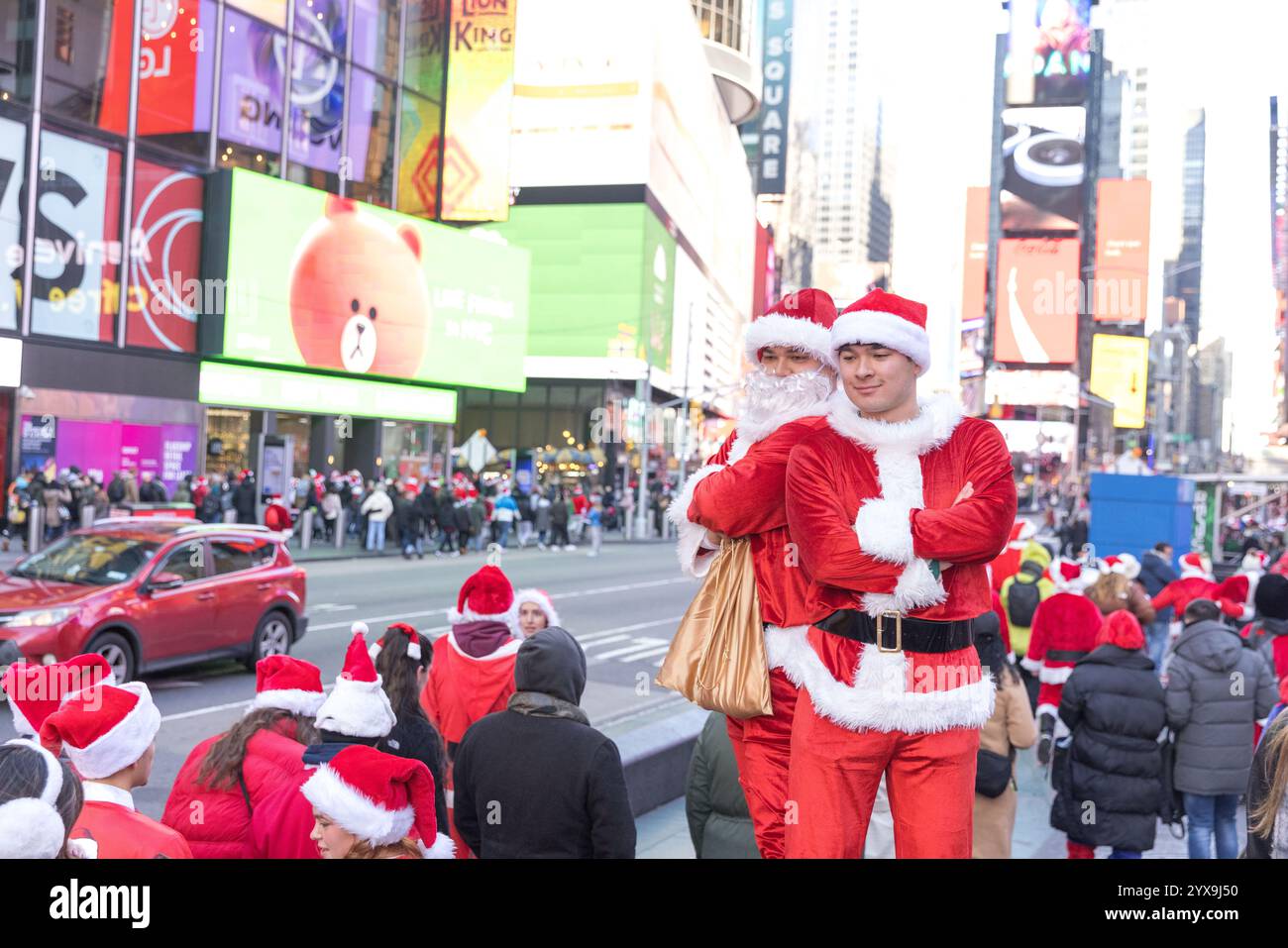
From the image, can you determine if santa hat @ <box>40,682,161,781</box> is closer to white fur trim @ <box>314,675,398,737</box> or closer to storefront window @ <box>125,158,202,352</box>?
white fur trim @ <box>314,675,398,737</box>

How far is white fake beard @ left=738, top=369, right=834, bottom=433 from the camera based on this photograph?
349 cm

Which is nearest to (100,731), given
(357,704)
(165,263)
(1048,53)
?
(357,704)

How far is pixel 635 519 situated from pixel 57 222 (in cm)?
2207

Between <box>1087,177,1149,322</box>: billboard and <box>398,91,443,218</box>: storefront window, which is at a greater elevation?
<box>1087,177,1149,322</box>: billboard

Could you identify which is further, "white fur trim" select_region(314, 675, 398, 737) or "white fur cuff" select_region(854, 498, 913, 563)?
"white fur trim" select_region(314, 675, 398, 737)

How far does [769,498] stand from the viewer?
331 cm

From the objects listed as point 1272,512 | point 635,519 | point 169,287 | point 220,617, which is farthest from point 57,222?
point 1272,512

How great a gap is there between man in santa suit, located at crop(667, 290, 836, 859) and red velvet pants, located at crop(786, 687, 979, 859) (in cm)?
24

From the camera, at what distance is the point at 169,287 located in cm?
2989

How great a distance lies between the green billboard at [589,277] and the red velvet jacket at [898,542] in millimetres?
59268

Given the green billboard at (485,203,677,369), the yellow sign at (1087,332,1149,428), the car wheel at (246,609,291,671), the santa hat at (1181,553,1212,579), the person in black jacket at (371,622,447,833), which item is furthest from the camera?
the yellow sign at (1087,332,1149,428)

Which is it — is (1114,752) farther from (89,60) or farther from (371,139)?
(371,139)

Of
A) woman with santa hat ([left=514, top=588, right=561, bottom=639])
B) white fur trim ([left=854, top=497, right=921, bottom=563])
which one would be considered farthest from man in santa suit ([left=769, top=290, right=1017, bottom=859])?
woman with santa hat ([left=514, top=588, right=561, bottom=639])

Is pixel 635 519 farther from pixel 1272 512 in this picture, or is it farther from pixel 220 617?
pixel 220 617
